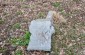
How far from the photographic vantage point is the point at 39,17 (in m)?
8.93

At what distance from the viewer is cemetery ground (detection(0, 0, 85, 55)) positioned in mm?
7004

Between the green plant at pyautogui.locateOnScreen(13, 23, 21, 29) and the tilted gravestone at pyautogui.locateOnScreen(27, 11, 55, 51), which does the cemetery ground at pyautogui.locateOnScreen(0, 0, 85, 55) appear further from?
the tilted gravestone at pyautogui.locateOnScreen(27, 11, 55, 51)

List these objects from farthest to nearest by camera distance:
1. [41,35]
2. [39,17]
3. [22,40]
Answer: [39,17]
[22,40]
[41,35]

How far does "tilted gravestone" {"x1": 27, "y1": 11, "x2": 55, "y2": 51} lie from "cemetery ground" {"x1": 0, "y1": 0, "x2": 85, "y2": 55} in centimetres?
20

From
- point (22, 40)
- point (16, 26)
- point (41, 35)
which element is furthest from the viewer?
point (16, 26)

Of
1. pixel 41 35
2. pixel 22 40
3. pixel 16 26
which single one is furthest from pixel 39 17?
pixel 41 35

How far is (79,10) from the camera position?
9.47m

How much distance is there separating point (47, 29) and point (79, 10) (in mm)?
2839

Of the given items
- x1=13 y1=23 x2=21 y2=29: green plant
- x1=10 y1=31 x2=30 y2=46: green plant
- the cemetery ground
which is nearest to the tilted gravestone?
the cemetery ground

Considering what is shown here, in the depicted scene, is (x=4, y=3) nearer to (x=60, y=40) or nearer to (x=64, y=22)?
(x=64, y=22)

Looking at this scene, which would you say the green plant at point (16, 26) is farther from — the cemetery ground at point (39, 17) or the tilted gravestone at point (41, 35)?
the tilted gravestone at point (41, 35)

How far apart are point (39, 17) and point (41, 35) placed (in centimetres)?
Answer: 209

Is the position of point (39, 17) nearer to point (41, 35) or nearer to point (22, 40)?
point (22, 40)

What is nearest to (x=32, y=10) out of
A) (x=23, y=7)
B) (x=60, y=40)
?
(x=23, y=7)
